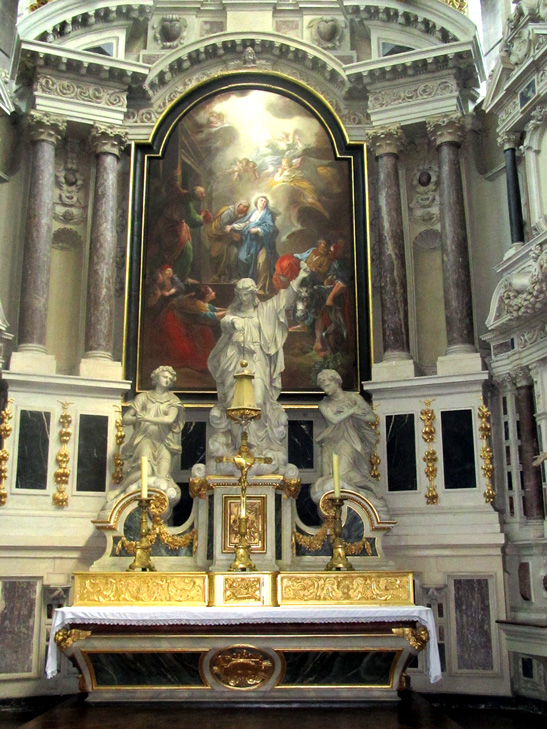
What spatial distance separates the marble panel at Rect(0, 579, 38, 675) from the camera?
34.1 ft

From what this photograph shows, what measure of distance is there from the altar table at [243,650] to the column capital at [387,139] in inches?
273

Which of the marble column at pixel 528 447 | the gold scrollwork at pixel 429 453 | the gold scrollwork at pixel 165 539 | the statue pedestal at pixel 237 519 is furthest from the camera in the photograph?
the gold scrollwork at pixel 429 453

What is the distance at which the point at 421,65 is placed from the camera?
1282 centimetres

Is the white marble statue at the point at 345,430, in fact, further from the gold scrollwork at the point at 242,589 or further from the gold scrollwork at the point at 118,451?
the gold scrollwork at the point at 118,451

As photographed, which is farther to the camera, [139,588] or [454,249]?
[454,249]

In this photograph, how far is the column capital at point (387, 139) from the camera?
1291 centimetres

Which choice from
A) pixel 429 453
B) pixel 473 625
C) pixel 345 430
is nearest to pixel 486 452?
pixel 429 453

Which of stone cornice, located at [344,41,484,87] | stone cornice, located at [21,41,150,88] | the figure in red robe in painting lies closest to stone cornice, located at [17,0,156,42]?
stone cornice, located at [21,41,150,88]

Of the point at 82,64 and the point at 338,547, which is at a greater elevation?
the point at 82,64

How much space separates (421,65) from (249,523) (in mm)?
7005

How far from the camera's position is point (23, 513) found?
10.9 metres

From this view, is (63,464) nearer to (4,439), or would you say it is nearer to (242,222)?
(4,439)

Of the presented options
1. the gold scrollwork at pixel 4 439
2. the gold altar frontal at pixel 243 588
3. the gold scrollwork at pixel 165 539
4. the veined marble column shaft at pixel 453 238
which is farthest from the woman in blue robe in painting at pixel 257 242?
the gold altar frontal at pixel 243 588

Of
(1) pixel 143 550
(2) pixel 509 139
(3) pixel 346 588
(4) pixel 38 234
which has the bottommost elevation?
(3) pixel 346 588
